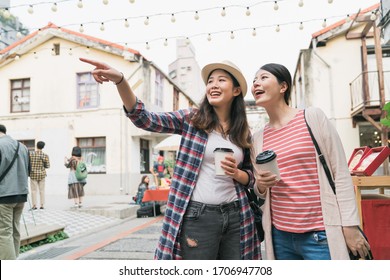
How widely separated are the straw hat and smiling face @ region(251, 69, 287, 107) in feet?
0.24

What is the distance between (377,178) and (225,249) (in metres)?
1.03

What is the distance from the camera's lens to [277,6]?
96.2 inches

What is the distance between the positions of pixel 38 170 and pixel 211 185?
19.1ft

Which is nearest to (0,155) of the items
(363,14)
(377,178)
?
(377,178)

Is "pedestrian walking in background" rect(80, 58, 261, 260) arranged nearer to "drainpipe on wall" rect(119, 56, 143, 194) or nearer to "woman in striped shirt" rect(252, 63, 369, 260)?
"woman in striped shirt" rect(252, 63, 369, 260)

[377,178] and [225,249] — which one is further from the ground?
[377,178]

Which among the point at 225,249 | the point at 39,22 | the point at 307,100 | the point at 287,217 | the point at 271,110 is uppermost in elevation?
the point at 39,22

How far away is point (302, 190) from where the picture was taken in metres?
1.12

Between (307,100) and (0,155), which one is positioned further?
(0,155)

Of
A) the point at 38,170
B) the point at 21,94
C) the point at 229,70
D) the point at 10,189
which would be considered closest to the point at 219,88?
the point at 229,70

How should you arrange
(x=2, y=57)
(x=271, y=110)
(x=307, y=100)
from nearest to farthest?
(x=271, y=110), (x=307, y=100), (x=2, y=57)

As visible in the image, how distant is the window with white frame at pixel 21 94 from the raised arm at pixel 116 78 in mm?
3385

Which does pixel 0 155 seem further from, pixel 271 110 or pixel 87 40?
pixel 271 110

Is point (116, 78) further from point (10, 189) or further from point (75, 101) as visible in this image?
point (75, 101)
